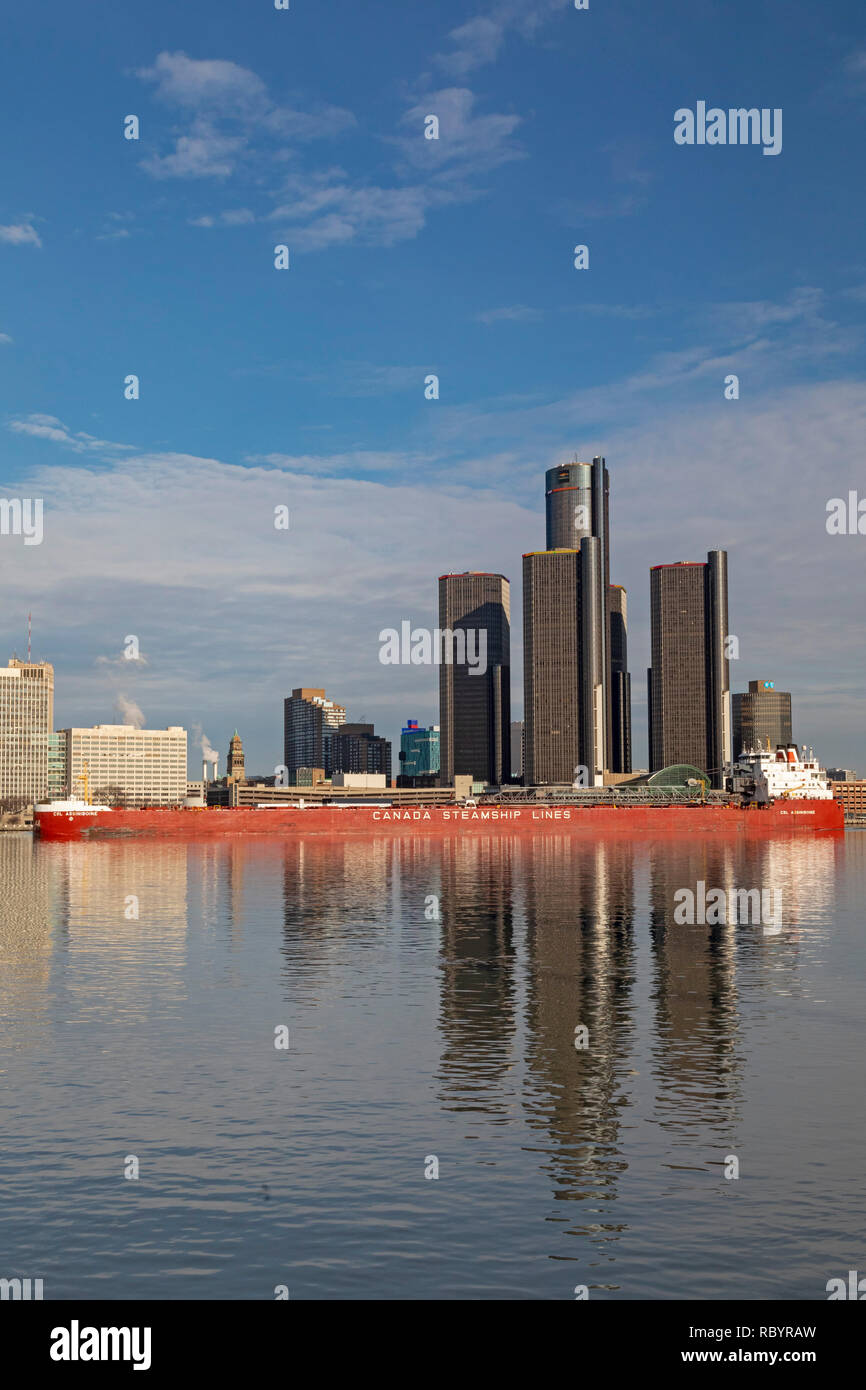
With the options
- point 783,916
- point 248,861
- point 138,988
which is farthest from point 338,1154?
point 248,861

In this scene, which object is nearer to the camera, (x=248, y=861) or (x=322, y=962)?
(x=322, y=962)

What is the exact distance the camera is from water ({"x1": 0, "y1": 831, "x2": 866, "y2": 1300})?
20.9 metres

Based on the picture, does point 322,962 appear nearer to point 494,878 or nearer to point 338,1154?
point 338,1154

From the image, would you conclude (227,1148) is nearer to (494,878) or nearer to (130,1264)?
(130,1264)

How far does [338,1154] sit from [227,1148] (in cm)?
273

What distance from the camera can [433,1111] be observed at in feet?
97.5

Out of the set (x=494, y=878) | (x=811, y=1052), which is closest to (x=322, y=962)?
(x=811, y=1052)

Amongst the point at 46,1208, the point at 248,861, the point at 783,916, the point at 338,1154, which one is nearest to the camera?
the point at 46,1208

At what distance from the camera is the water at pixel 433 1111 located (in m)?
20.9
